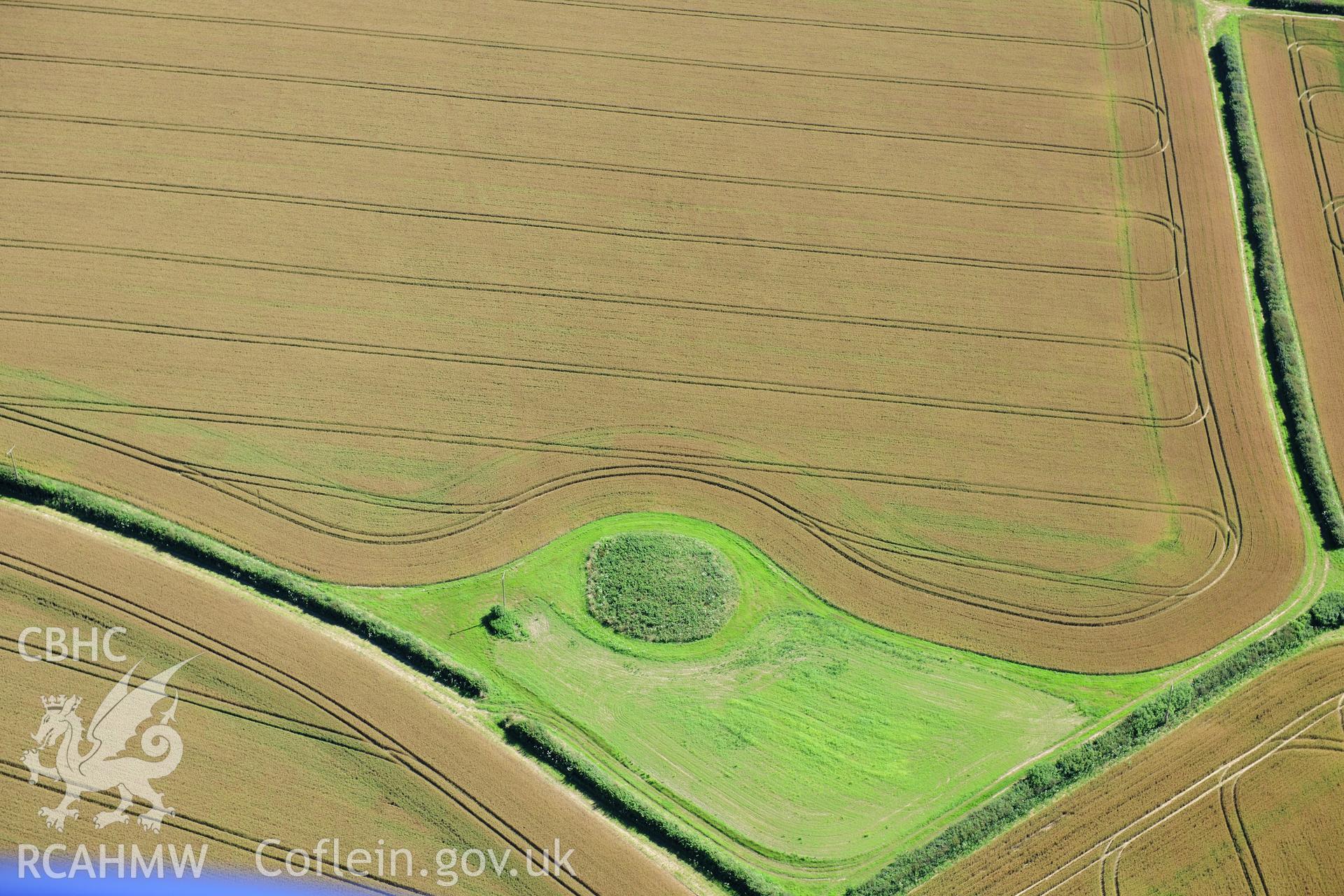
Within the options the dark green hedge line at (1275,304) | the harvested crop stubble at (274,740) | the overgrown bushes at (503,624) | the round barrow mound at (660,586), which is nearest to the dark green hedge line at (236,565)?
the harvested crop stubble at (274,740)

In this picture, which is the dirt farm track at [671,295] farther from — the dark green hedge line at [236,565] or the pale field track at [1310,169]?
the pale field track at [1310,169]

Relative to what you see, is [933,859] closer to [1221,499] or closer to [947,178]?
[1221,499]

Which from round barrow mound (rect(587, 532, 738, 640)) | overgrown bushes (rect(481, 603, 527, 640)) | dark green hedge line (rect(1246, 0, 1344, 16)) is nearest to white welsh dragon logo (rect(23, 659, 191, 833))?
Result: overgrown bushes (rect(481, 603, 527, 640))

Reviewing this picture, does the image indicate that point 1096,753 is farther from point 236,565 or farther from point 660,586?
point 236,565

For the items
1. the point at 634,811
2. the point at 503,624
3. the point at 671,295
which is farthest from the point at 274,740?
the point at 671,295

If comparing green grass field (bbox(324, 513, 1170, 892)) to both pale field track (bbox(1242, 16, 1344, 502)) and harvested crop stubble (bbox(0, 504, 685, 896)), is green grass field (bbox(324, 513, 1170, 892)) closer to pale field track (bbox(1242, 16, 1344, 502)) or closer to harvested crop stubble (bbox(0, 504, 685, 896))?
harvested crop stubble (bbox(0, 504, 685, 896))
